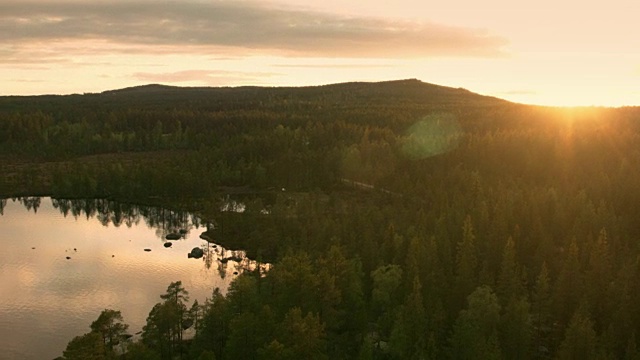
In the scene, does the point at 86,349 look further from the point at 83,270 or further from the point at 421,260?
the point at 83,270

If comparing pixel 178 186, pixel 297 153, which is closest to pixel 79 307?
pixel 178 186

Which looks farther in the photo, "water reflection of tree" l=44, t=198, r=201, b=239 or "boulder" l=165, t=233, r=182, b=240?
"water reflection of tree" l=44, t=198, r=201, b=239

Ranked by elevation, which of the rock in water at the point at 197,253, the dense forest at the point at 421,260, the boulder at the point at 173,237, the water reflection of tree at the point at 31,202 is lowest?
the water reflection of tree at the point at 31,202

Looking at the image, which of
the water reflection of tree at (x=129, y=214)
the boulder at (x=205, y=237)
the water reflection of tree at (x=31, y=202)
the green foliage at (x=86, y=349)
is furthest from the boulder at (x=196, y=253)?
the water reflection of tree at (x=31, y=202)

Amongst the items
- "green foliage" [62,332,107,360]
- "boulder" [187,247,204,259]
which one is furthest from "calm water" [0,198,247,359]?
"green foliage" [62,332,107,360]

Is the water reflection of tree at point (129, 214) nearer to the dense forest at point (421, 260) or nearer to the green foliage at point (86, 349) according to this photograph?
the dense forest at point (421, 260)

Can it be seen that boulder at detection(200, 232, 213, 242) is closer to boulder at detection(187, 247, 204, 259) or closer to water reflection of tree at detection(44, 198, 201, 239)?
water reflection of tree at detection(44, 198, 201, 239)

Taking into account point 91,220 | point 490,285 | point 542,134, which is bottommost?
point 91,220

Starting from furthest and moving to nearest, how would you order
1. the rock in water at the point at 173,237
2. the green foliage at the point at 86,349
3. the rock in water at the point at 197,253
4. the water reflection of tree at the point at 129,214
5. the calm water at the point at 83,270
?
the water reflection of tree at the point at 129,214 < the rock in water at the point at 173,237 < the rock in water at the point at 197,253 < the calm water at the point at 83,270 < the green foliage at the point at 86,349

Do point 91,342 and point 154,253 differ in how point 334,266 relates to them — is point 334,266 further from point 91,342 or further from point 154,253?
point 154,253
